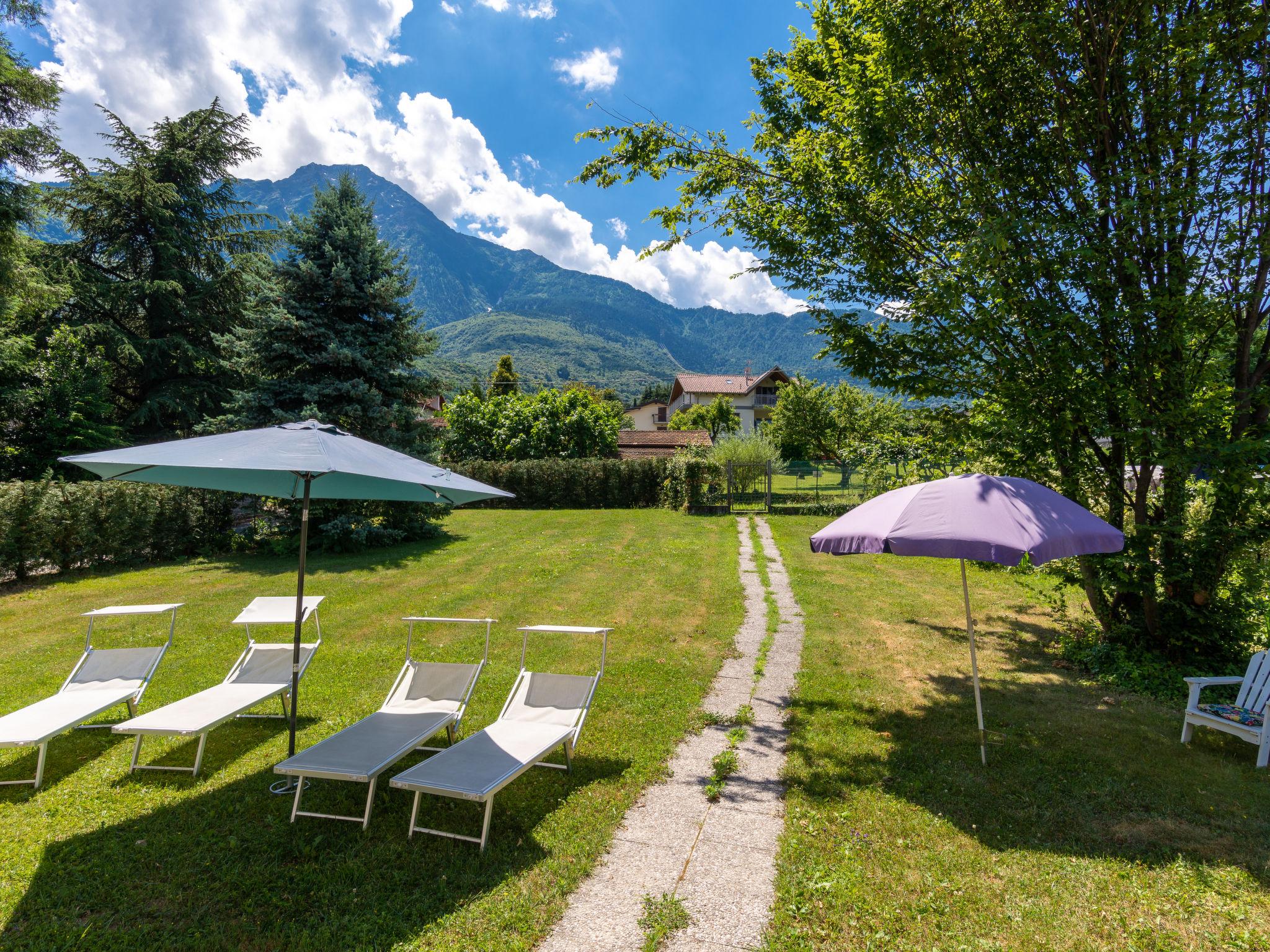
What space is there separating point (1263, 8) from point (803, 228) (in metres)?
4.46

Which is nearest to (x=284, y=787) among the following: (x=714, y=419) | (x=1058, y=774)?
(x=1058, y=774)

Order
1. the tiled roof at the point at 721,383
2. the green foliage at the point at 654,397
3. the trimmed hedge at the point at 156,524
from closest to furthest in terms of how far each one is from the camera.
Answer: the trimmed hedge at the point at 156,524
the tiled roof at the point at 721,383
the green foliage at the point at 654,397

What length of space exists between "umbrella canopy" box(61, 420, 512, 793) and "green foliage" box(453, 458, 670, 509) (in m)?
17.2

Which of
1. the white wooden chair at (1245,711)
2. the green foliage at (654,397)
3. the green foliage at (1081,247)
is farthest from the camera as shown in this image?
the green foliage at (654,397)

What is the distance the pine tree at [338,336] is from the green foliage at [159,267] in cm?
457

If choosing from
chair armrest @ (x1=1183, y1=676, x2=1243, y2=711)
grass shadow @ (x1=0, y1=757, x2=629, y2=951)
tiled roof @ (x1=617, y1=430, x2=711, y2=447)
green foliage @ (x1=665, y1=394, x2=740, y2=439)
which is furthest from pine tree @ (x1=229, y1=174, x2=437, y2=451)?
green foliage @ (x1=665, y1=394, x2=740, y2=439)

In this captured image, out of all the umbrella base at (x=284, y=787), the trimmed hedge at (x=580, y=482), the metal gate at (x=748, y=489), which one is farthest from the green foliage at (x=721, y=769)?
the trimmed hedge at (x=580, y=482)

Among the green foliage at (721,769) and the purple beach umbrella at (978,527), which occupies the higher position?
the purple beach umbrella at (978,527)

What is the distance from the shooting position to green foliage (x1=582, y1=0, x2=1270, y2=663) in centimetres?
584

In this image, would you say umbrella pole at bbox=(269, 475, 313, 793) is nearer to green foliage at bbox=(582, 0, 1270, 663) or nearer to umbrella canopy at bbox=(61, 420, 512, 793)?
umbrella canopy at bbox=(61, 420, 512, 793)

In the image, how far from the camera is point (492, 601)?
32.1ft

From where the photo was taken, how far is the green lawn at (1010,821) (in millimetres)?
3043

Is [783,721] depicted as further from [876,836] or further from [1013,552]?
[1013,552]

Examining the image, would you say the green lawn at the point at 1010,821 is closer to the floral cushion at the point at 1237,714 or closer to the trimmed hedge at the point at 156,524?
the floral cushion at the point at 1237,714
